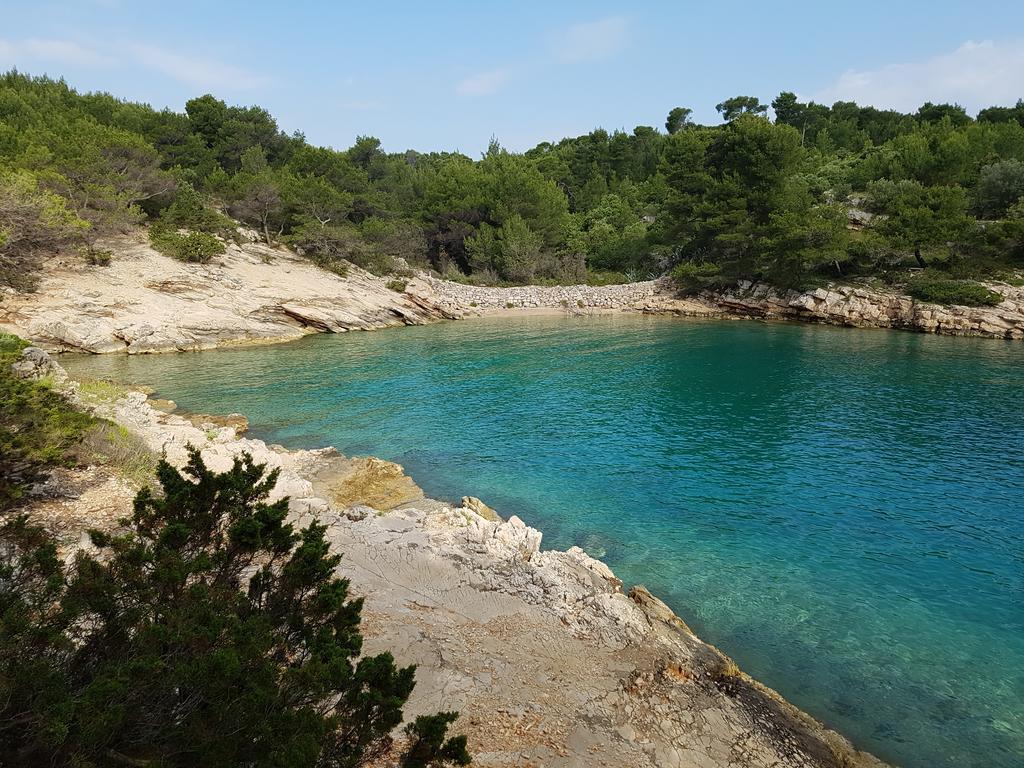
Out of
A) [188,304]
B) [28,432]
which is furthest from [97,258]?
[28,432]

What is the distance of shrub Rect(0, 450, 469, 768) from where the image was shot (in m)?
3.15

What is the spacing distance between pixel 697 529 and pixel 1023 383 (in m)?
21.4

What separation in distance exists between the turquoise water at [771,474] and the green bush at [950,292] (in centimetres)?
579

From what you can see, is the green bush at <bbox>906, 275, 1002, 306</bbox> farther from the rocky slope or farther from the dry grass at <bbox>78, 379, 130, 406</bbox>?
the dry grass at <bbox>78, 379, 130, 406</bbox>

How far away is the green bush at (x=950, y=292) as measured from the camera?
3800 centimetres

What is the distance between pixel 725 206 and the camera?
159ft

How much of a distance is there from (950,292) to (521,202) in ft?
129

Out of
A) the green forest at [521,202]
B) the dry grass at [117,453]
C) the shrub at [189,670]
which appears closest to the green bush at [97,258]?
the green forest at [521,202]

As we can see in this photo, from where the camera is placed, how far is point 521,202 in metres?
62.0

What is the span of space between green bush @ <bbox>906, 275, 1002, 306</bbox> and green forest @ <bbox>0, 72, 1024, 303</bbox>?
12 cm

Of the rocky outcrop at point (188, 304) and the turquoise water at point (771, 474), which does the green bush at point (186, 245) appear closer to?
the rocky outcrop at point (188, 304)

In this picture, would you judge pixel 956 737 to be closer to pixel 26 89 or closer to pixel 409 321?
pixel 409 321

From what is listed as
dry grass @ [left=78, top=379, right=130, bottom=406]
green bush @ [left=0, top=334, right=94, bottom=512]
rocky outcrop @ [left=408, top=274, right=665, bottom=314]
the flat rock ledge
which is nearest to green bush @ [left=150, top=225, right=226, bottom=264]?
rocky outcrop @ [left=408, top=274, right=665, bottom=314]

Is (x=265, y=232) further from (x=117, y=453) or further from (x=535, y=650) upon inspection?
(x=535, y=650)
